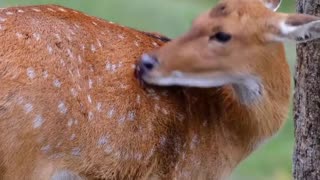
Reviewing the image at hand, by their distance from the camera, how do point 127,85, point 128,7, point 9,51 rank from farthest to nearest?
1. point 128,7
2. point 127,85
3. point 9,51

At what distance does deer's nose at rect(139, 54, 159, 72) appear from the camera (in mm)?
7648

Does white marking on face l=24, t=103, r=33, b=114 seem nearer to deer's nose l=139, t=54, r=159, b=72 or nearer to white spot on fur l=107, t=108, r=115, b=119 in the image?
white spot on fur l=107, t=108, r=115, b=119

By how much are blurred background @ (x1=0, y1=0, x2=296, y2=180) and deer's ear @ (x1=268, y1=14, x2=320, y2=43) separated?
17.1 ft

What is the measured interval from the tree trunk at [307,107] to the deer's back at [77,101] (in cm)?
84

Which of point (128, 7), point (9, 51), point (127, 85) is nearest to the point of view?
point (9, 51)

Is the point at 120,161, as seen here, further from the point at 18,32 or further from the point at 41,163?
the point at 18,32

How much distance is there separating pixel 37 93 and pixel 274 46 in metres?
1.54

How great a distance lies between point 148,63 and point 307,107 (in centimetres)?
117

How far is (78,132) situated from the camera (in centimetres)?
742

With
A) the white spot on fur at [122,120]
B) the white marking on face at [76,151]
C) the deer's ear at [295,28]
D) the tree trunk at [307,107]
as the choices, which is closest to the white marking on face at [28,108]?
the white marking on face at [76,151]

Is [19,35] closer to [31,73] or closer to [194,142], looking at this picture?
[31,73]

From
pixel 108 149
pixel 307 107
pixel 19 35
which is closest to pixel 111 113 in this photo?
pixel 108 149

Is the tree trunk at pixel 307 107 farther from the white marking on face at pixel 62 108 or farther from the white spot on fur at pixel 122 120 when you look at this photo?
the white marking on face at pixel 62 108

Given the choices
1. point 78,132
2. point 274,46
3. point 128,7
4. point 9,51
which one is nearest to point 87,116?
point 78,132
